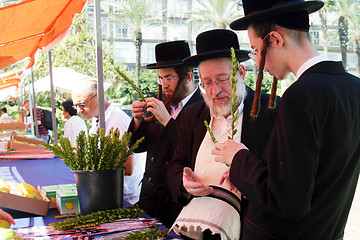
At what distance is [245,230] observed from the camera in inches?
56.7

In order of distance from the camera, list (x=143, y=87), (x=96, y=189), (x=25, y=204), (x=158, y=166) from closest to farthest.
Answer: (x=96, y=189) < (x=25, y=204) < (x=158, y=166) < (x=143, y=87)


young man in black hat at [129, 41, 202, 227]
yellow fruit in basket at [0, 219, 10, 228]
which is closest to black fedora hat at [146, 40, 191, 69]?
young man in black hat at [129, 41, 202, 227]

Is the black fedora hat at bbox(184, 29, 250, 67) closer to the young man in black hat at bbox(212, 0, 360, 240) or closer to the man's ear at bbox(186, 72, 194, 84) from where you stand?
the man's ear at bbox(186, 72, 194, 84)

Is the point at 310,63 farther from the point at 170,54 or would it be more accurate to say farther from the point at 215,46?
the point at 170,54

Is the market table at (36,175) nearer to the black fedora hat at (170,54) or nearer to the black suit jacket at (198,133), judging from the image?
the black suit jacket at (198,133)

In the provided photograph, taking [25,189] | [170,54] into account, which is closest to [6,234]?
[25,189]

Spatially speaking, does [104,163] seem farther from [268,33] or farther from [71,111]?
[71,111]

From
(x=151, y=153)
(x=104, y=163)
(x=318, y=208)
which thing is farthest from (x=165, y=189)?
(x=318, y=208)

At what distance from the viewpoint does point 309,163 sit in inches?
46.6

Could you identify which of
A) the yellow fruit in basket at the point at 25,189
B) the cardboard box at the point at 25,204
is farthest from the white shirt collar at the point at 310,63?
the yellow fruit in basket at the point at 25,189

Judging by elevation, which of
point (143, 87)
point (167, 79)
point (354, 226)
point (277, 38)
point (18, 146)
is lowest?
point (354, 226)

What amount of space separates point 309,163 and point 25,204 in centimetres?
137

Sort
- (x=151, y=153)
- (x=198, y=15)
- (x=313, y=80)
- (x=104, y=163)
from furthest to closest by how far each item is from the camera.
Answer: (x=198, y=15) < (x=151, y=153) < (x=104, y=163) < (x=313, y=80)

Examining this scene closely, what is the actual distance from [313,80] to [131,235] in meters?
0.84
